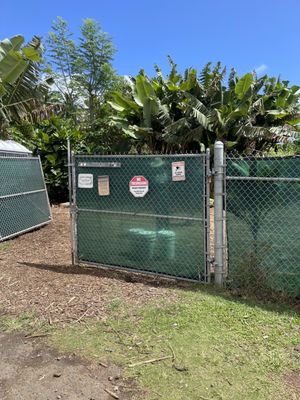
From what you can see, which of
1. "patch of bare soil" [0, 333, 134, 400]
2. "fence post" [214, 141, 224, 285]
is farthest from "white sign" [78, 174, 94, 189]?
"patch of bare soil" [0, 333, 134, 400]

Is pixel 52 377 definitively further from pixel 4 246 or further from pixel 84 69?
pixel 84 69

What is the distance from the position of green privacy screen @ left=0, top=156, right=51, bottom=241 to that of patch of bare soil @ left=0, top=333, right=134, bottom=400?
480cm

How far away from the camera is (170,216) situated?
4812 millimetres

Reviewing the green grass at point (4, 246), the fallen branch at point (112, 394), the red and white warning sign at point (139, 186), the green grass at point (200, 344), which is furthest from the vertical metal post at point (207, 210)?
the green grass at point (4, 246)

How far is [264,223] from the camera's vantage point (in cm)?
430

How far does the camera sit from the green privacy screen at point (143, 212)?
15.4 feet

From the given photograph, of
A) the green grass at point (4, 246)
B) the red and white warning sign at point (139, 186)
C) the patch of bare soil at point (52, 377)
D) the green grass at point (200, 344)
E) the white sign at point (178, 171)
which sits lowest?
the patch of bare soil at point (52, 377)

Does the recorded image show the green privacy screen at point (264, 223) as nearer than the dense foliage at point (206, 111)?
Yes

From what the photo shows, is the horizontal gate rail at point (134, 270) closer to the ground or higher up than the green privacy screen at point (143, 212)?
closer to the ground

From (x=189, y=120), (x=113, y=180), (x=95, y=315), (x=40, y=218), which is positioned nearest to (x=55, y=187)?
(x=40, y=218)

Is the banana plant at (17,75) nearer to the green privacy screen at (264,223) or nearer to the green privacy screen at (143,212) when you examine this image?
the green privacy screen at (143,212)

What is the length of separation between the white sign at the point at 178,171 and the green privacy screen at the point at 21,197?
14.7 ft

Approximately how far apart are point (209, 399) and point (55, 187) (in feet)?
38.7

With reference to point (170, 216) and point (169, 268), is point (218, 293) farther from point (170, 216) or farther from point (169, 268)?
point (170, 216)
